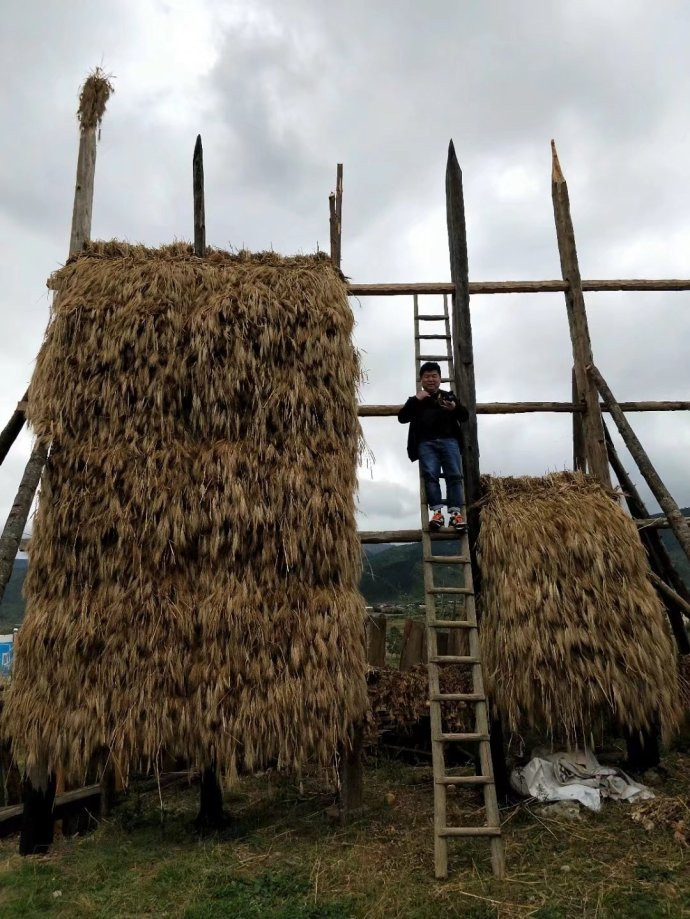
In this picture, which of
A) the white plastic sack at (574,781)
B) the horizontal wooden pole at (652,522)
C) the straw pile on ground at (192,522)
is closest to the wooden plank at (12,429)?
the straw pile on ground at (192,522)

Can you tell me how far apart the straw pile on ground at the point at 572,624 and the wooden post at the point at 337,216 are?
3.66m

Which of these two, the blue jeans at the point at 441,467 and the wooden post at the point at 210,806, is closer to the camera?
the wooden post at the point at 210,806

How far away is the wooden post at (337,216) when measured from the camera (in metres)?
7.58

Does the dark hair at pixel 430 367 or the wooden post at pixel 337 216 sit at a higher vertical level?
the wooden post at pixel 337 216

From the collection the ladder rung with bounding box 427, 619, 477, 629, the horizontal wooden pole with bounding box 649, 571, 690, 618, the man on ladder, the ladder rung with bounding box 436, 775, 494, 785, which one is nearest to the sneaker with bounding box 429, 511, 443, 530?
the man on ladder

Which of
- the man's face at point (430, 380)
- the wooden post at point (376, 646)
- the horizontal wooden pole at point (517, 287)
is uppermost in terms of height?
the horizontal wooden pole at point (517, 287)

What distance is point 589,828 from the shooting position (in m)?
4.93

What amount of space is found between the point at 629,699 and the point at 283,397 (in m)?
3.81

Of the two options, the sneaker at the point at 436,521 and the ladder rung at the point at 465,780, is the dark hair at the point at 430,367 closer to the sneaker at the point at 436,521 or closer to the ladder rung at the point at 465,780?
the sneaker at the point at 436,521

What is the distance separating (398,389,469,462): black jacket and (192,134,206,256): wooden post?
2.54 metres

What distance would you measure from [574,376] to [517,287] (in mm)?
1166

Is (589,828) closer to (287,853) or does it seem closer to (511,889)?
(511,889)

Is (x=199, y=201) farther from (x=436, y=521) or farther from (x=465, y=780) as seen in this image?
(x=465, y=780)

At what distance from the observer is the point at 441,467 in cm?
633
